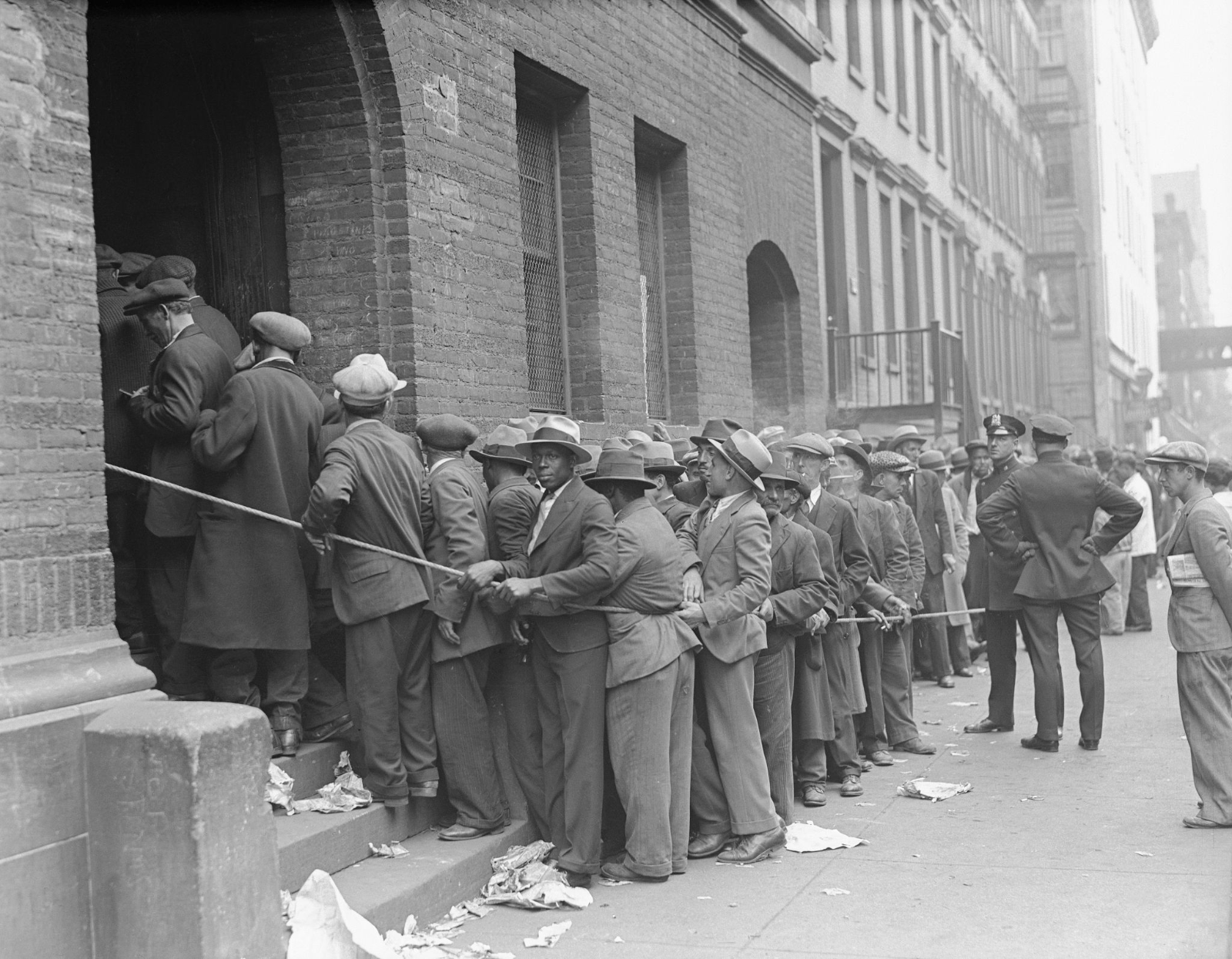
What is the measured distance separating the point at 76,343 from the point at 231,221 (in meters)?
3.10

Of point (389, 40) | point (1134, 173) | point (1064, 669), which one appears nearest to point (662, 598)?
point (389, 40)

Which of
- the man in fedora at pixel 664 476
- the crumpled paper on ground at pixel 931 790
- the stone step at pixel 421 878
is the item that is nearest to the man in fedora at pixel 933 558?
the crumpled paper on ground at pixel 931 790

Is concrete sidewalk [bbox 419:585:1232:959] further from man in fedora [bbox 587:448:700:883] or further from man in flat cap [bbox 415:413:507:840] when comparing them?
man in flat cap [bbox 415:413:507:840]

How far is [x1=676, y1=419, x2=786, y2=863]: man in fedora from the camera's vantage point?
6.85 meters

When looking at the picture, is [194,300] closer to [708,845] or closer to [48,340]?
[48,340]

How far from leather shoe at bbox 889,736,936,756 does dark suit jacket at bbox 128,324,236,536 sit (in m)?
5.15

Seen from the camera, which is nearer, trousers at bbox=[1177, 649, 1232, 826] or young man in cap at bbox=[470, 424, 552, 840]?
young man in cap at bbox=[470, 424, 552, 840]

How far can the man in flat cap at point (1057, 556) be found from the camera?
9.22m

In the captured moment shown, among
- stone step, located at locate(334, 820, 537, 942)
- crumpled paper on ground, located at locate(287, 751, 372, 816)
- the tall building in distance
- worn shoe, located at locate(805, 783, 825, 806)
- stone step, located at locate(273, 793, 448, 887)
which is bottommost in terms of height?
worn shoe, located at locate(805, 783, 825, 806)

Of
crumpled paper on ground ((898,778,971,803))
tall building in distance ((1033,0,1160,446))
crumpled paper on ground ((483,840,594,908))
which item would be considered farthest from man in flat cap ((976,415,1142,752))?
tall building in distance ((1033,0,1160,446))

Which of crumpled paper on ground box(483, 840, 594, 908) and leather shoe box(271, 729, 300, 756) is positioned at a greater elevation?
leather shoe box(271, 729, 300, 756)

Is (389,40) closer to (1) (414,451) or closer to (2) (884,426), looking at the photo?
(1) (414,451)

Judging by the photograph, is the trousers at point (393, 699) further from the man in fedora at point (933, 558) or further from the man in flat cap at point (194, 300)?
the man in fedora at point (933, 558)

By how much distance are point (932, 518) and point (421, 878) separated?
7.51 meters
